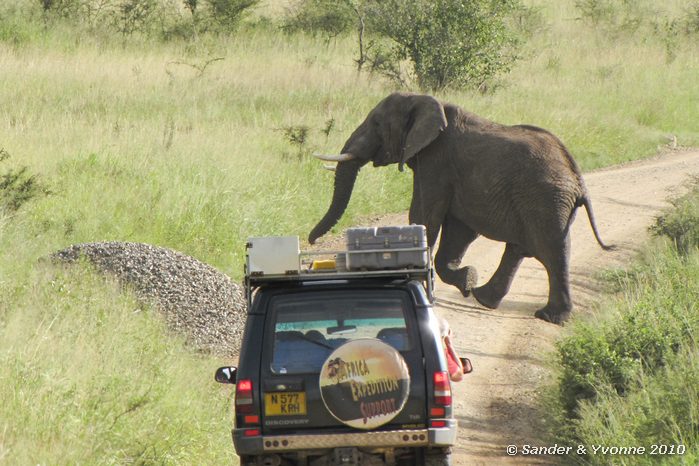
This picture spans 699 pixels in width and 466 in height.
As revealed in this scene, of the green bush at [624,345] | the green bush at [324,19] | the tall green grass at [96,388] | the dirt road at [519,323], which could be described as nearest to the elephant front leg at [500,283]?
the dirt road at [519,323]

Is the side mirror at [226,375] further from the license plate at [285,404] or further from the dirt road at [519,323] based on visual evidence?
the dirt road at [519,323]

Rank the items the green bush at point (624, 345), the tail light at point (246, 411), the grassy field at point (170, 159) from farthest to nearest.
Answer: the green bush at point (624, 345), the grassy field at point (170, 159), the tail light at point (246, 411)

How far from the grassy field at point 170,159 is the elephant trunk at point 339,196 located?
0.97 m

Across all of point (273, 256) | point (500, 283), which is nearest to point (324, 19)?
point (500, 283)

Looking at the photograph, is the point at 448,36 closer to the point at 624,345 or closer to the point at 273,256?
the point at 624,345

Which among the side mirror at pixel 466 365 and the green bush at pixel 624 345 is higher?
the side mirror at pixel 466 365

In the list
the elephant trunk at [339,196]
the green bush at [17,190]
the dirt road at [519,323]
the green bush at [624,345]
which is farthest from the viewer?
the elephant trunk at [339,196]

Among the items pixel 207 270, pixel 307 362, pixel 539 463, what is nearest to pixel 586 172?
pixel 207 270

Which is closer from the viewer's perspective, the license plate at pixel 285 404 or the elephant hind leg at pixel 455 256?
the license plate at pixel 285 404

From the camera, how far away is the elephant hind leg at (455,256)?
11719 millimetres

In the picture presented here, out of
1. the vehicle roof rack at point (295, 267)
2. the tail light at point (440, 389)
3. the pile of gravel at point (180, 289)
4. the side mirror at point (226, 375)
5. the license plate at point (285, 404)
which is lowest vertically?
the pile of gravel at point (180, 289)

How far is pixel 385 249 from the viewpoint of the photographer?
20.6 feet

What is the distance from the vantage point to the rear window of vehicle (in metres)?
5.93

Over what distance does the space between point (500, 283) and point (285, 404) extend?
6033 millimetres
